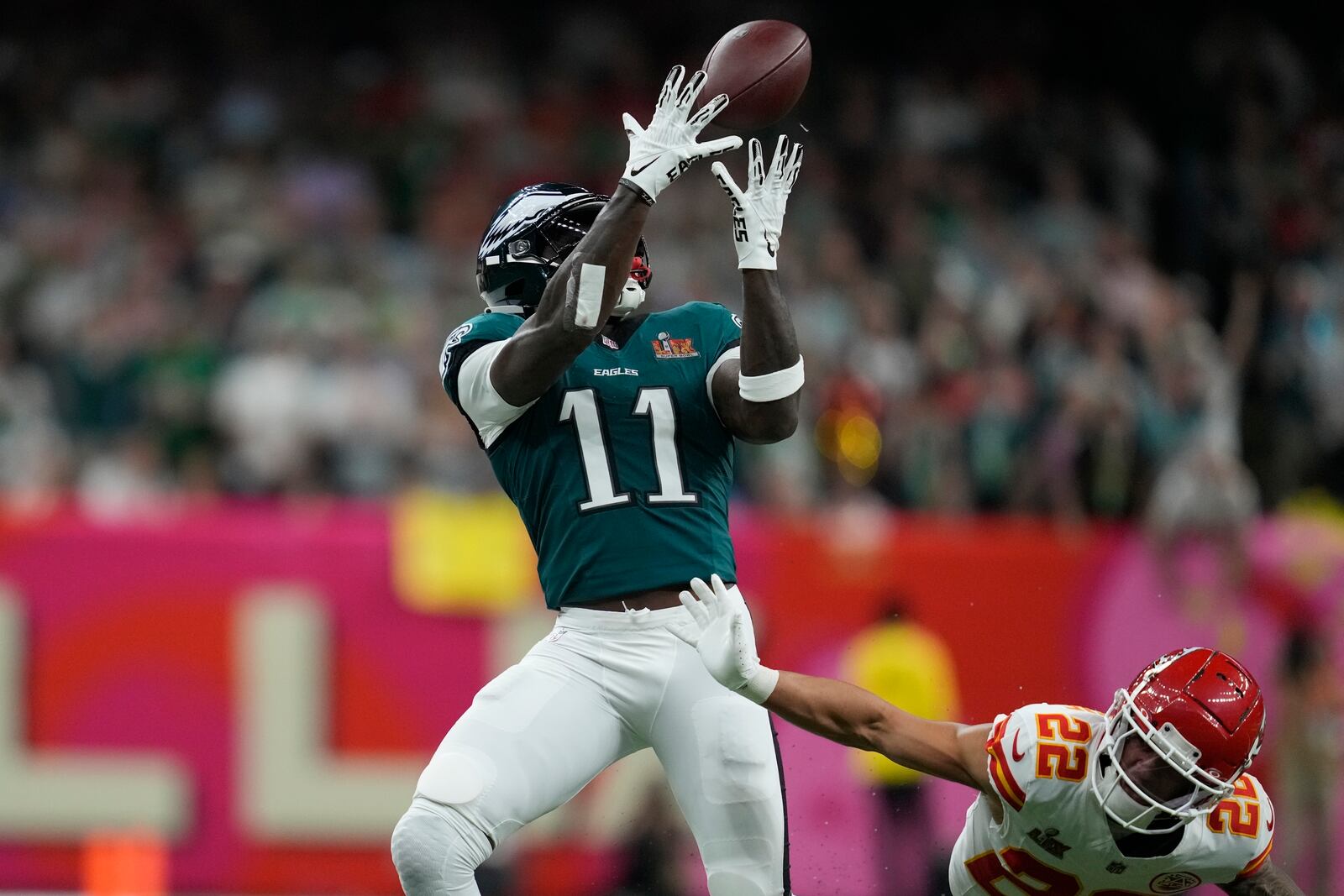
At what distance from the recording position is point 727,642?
391 centimetres

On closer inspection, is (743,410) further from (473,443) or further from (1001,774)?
(473,443)

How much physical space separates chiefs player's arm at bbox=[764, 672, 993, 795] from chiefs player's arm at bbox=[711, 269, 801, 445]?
0.61m

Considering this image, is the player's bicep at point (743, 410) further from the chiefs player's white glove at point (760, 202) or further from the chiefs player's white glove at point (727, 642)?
the chiefs player's white glove at point (727, 642)

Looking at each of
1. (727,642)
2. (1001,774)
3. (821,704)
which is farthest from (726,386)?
(1001,774)

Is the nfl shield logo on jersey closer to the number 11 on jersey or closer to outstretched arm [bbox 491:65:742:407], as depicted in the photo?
the number 11 on jersey

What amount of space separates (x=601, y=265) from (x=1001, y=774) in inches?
57.5

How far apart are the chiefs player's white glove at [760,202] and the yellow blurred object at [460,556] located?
465cm

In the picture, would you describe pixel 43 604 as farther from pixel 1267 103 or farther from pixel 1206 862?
pixel 1267 103

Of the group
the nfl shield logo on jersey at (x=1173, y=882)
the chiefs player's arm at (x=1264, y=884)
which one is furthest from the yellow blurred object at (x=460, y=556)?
the chiefs player's arm at (x=1264, y=884)

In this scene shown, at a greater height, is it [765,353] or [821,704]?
[765,353]

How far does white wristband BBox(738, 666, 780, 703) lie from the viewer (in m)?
3.93

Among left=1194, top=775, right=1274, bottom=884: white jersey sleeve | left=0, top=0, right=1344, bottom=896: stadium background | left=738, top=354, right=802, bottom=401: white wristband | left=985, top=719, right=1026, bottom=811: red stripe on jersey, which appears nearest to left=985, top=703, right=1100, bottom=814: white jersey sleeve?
left=985, top=719, right=1026, bottom=811: red stripe on jersey

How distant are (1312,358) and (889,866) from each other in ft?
14.7

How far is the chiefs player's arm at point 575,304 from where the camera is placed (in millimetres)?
4066
